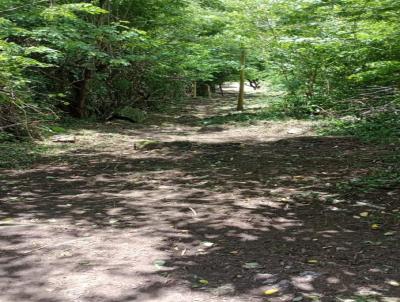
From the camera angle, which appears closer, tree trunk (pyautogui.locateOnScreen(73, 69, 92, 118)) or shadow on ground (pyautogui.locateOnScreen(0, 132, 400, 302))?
shadow on ground (pyautogui.locateOnScreen(0, 132, 400, 302))

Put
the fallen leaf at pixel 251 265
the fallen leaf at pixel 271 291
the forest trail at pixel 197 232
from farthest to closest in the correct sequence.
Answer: the fallen leaf at pixel 251 265 → the forest trail at pixel 197 232 → the fallen leaf at pixel 271 291

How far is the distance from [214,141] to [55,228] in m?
7.89

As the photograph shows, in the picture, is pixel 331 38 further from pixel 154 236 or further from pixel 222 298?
pixel 222 298

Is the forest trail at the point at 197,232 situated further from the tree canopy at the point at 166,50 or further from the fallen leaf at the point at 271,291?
the tree canopy at the point at 166,50

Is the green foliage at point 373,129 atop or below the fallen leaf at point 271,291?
atop

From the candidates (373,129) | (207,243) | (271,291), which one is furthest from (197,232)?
(373,129)

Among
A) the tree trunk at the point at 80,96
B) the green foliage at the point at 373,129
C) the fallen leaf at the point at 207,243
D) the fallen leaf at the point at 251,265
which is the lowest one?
the fallen leaf at the point at 251,265

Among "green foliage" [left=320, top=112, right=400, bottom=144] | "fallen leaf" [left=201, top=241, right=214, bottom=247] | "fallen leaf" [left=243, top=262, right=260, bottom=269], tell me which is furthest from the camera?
"green foliage" [left=320, top=112, right=400, bottom=144]

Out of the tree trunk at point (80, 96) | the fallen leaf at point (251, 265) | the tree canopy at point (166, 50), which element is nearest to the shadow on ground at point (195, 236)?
the fallen leaf at point (251, 265)

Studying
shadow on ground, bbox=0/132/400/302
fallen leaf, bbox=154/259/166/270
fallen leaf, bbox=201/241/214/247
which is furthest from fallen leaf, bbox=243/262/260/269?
fallen leaf, bbox=154/259/166/270

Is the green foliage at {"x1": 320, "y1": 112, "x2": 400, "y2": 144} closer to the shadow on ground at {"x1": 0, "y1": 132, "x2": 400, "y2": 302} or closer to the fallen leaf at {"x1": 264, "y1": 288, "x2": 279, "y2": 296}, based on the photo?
the shadow on ground at {"x1": 0, "y1": 132, "x2": 400, "y2": 302}

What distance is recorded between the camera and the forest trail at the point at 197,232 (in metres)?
3.44

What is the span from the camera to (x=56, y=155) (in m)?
10.1

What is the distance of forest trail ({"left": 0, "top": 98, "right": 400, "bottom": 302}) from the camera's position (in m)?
3.44
